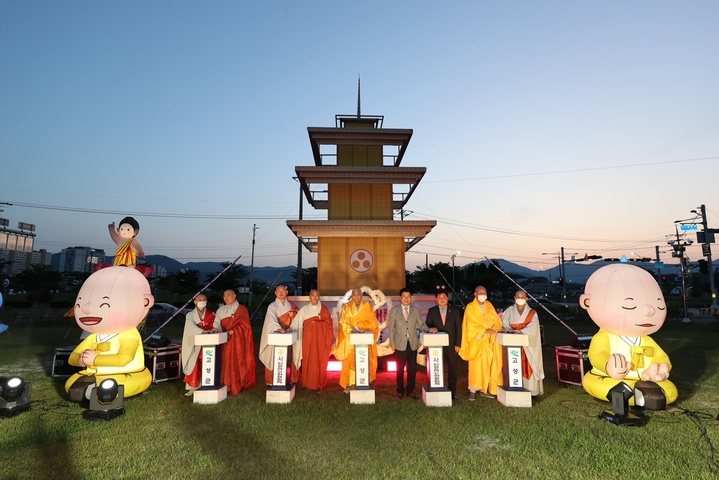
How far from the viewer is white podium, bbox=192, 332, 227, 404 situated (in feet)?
20.7

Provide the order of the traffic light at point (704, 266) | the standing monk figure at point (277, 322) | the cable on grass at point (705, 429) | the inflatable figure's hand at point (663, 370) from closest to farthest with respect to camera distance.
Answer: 1. the cable on grass at point (705, 429)
2. the inflatable figure's hand at point (663, 370)
3. the standing monk figure at point (277, 322)
4. the traffic light at point (704, 266)

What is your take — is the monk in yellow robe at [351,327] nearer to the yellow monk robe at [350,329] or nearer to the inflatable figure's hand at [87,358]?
the yellow monk robe at [350,329]

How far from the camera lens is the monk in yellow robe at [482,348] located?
21.7ft

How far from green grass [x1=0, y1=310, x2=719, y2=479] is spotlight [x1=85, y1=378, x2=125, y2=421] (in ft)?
0.48

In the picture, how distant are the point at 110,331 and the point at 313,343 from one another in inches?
137

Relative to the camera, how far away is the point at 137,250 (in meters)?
7.65

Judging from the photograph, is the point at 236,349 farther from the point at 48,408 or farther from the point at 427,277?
the point at 427,277

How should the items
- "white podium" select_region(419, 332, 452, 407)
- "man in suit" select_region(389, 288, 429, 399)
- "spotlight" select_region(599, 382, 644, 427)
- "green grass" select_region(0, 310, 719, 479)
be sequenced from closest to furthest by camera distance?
"green grass" select_region(0, 310, 719, 479), "spotlight" select_region(599, 382, 644, 427), "white podium" select_region(419, 332, 452, 407), "man in suit" select_region(389, 288, 429, 399)

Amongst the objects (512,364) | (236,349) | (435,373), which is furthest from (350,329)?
(512,364)

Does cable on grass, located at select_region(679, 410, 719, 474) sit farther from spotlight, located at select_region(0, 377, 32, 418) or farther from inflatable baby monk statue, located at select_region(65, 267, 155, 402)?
spotlight, located at select_region(0, 377, 32, 418)

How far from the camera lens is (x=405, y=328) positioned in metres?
6.79

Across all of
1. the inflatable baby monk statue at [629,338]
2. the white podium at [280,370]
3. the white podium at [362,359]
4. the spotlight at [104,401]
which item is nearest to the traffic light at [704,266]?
the inflatable baby monk statue at [629,338]

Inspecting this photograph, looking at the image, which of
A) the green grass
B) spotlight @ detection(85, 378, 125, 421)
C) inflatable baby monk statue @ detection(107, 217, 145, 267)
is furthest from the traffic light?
spotlight @ detection(85, 378, 125, 421)

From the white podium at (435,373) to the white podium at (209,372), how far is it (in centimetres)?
355
